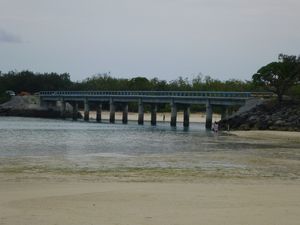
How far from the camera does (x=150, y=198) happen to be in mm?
17312

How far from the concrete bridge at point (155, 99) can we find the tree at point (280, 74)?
4464 mm

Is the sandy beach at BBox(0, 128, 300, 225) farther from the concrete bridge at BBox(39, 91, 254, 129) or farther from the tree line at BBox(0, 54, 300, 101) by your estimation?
the tree line at BBox(0, 54, 300, 101)

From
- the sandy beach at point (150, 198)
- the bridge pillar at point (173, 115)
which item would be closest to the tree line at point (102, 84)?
the bridge pillar at point (173, 115)

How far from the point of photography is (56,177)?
23.4 metres

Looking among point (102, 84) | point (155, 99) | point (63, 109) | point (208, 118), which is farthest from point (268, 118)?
point (102, 84)

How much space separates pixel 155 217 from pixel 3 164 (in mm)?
16400

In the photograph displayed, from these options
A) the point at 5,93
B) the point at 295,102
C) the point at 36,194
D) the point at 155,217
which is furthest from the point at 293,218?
the point at 5,93

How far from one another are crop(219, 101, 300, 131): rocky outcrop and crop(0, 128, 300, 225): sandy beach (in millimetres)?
48135

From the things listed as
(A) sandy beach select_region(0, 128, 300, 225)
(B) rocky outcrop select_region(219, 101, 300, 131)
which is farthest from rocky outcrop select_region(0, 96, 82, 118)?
(A) sandy beach select_region(0, 128, 300, 225)

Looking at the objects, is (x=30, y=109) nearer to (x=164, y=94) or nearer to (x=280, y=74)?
(x=164, y=94)

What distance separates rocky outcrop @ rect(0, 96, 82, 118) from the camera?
145 metres

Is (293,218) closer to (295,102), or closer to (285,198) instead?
(285,198)

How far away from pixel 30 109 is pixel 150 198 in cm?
13139

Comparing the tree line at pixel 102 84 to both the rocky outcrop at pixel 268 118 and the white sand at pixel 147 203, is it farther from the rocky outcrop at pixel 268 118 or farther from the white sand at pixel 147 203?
the white sand at pixel 147 203
